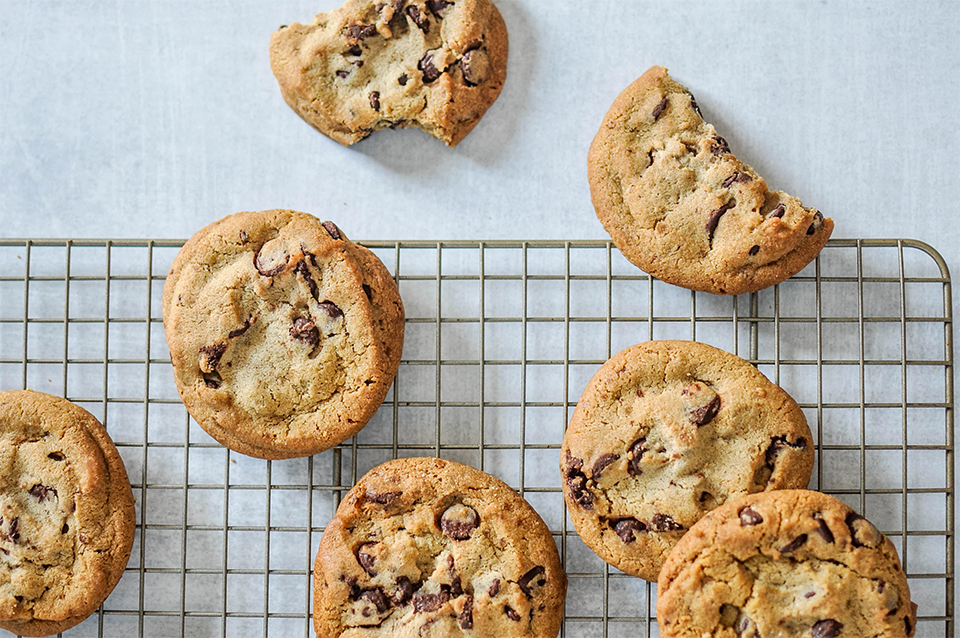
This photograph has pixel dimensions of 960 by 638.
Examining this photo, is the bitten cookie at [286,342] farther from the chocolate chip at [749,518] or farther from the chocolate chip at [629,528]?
the chocolate chip at [749,518]

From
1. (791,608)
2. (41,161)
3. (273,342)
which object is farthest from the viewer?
(41,161)

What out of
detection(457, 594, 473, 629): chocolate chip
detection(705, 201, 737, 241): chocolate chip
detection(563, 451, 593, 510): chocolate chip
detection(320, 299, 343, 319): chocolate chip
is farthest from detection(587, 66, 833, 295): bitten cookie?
detection(457, 594, 473, 629): chocolate chip

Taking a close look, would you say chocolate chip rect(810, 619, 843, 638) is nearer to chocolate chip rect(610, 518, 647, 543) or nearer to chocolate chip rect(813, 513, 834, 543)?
chocolate chip rect(813, 513, 834, 543)

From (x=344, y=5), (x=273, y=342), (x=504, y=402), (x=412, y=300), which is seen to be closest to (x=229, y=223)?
(x=273, y=342)

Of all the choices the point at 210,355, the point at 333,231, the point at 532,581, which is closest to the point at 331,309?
the point at 333,231

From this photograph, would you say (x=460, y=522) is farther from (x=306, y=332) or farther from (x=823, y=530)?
(x=823, y=530)

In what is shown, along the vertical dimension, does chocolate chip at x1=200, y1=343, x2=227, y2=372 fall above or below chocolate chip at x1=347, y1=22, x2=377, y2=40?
below

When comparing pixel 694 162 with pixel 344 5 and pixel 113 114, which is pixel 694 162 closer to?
pixel 344 5
